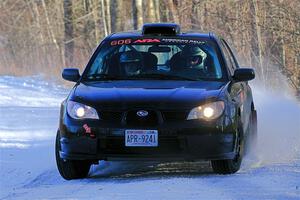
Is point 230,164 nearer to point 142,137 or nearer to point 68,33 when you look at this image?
point 142,137

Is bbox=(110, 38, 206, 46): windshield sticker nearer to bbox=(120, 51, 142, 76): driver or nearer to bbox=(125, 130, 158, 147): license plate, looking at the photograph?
bbox=(120, 51, 142, 76): driver

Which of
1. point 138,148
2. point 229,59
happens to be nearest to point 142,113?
point 138,148

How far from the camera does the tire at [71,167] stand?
7852 mm

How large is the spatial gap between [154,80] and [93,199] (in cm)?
226

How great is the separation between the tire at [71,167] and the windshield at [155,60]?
3.44 feet

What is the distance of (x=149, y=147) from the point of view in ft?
24.3

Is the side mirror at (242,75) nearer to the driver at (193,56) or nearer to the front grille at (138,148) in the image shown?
the driver at (193,56)

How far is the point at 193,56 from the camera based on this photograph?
8.75 metres

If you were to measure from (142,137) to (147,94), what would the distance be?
0.48 metres

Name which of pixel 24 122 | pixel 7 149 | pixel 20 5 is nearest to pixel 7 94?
pixel 24 122

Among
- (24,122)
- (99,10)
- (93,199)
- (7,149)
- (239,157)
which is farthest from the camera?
(99,10)

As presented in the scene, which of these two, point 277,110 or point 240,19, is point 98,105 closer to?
point 277,110

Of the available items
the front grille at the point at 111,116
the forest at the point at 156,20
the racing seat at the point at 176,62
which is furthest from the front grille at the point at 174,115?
the forest at the point at 156,20

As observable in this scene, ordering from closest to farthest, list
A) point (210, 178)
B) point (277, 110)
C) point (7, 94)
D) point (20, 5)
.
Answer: point (210, 178) → point (277, 110) → point (7, 94) → point (20, 5)
